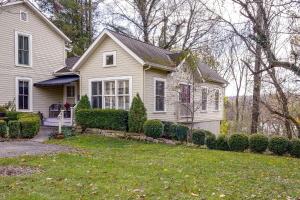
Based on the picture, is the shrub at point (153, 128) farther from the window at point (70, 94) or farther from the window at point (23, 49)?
the window at point (23, 49)

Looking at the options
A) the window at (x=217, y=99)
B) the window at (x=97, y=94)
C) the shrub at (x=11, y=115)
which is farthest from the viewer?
the window at (x=217, y=99)

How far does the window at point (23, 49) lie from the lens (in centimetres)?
2142

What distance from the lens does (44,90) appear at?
75.4 ft

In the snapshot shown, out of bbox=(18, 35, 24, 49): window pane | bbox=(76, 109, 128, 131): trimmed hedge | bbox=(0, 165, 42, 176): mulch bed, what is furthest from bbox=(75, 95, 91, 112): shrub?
bbox=(0, 165, 42, 176): mulch bed

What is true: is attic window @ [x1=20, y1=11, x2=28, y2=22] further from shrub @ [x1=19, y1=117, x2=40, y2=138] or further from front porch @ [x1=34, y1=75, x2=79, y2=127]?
shrub @ [x1=19, y1=117, x2=40, y2=138]

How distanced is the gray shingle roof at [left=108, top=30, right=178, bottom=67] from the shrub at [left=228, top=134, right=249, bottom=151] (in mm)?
6017

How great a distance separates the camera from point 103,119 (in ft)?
58.0

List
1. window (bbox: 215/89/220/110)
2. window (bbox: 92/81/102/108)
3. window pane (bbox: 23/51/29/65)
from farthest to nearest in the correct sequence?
window (bbox: 215/89/220/110) → window pane (bbox: 23/51/29/65) → window (bbox: 92/81/102/108)

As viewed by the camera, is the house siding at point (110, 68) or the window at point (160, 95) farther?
the window at point (160, 95)

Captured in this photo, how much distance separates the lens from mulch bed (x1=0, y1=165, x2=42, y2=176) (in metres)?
8.20

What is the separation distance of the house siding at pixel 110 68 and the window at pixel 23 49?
417 cm

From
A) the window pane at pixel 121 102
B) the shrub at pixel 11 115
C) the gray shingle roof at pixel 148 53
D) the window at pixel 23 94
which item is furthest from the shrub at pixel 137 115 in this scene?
the window at pixel 23 94

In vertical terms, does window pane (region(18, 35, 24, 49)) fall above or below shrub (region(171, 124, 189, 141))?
above

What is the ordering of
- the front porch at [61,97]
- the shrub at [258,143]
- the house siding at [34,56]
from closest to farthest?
1. the shrub at [258,143]
2. the house siding at [34,56]
3. the front porch at [61,97]
